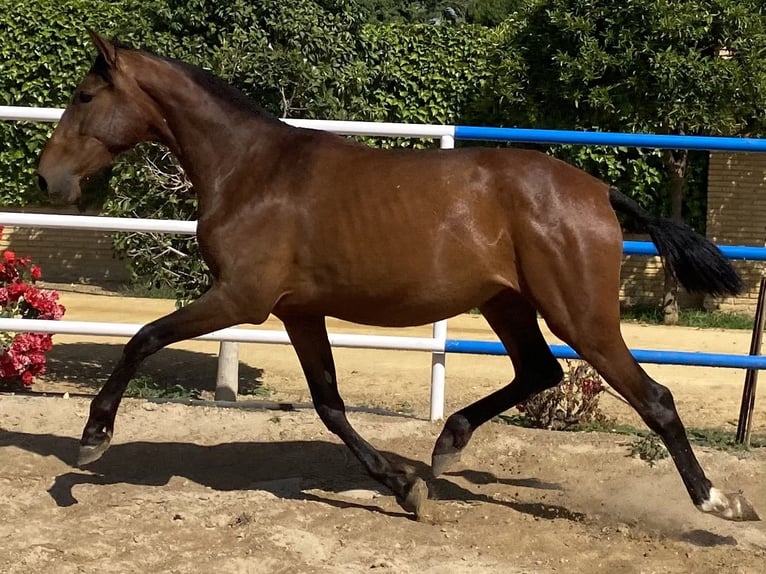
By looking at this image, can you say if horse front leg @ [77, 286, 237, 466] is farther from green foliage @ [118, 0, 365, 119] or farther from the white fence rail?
green foliage @ [118, 0, 365, 119]

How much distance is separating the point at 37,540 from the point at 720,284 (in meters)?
2.98

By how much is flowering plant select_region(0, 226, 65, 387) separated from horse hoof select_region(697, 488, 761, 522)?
15.1 ft

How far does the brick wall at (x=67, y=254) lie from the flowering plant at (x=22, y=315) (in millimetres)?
6535

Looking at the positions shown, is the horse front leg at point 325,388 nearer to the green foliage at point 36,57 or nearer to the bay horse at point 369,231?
the bay horse at point 369,231

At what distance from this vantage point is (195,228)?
5.61 meters

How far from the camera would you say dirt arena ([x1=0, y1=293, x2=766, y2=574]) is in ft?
13.1

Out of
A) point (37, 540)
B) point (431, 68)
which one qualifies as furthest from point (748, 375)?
point (431, 68)

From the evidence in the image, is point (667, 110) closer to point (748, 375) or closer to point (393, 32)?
point (393, 32)

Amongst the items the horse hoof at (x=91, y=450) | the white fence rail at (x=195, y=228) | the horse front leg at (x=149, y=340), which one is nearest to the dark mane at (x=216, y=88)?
the horse front leg at (x=149, y=340)

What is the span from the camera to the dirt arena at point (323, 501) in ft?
13.1

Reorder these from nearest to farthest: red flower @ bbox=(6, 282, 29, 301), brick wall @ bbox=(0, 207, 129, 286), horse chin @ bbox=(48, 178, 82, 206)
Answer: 1. horse chin @ bbox=(48, 178, 82, 206)
2. red flower @ bbox=(6, 282, 29, 301)
3. brick wall @ bbox=(0, 207, 129, 286)

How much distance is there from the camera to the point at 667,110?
441 inches

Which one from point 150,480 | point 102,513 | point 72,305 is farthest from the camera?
point 72,305

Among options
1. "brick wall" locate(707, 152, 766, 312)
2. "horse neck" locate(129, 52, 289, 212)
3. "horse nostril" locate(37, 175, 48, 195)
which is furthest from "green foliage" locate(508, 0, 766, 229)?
"horse nostril" locate(37, 175, 48, 195)
